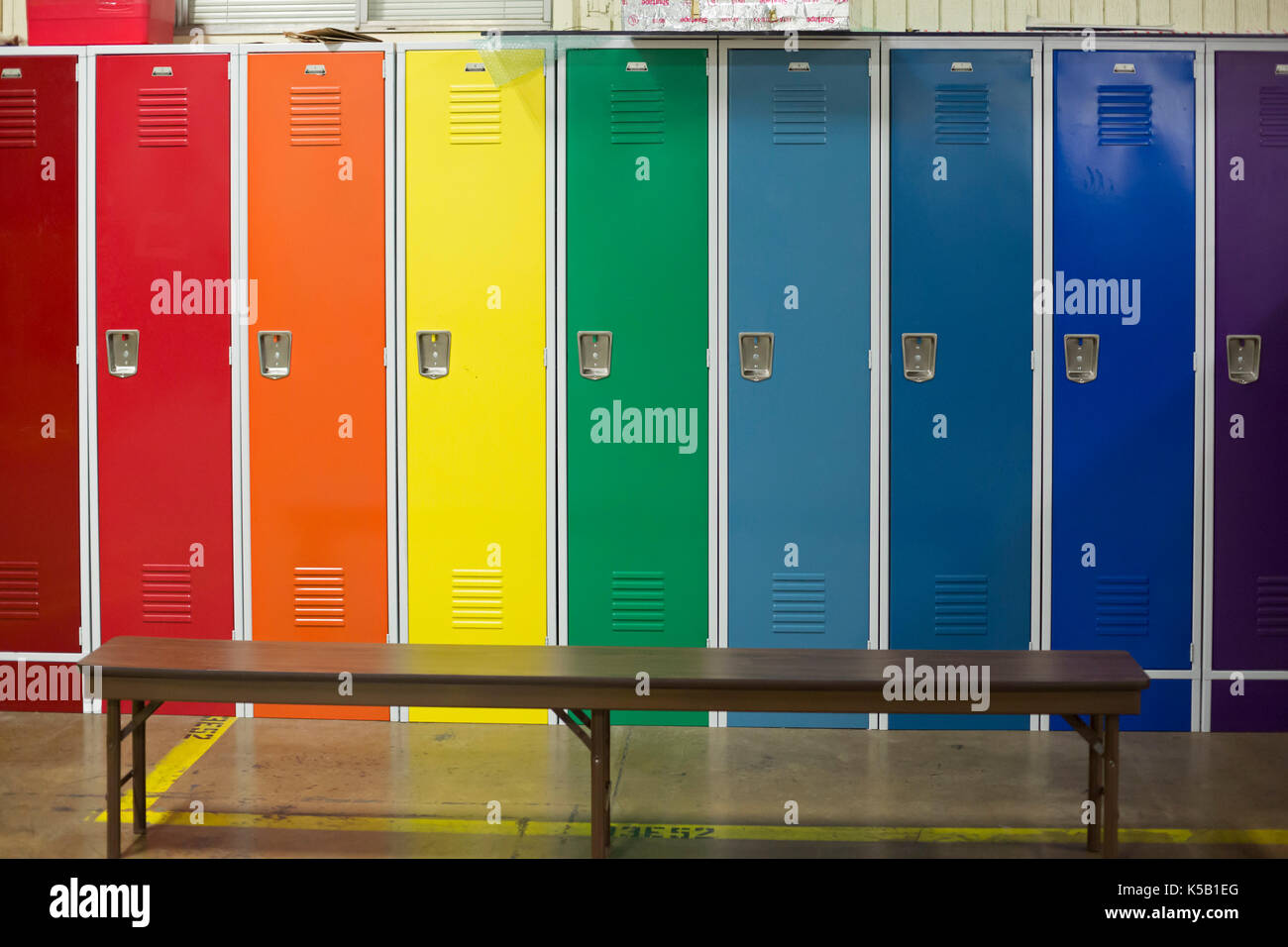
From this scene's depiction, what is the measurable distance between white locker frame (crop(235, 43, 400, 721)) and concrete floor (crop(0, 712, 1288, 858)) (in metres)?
0.42

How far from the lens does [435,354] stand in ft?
12.9

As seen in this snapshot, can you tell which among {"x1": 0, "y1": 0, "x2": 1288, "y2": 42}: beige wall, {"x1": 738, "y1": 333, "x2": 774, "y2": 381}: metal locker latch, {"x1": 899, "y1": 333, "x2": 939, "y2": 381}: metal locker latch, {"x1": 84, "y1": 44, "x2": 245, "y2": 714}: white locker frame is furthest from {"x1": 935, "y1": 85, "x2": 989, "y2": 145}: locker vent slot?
{"x1": 84, "y1": 44, "x2": 245, "y2": 714}: white locker frame

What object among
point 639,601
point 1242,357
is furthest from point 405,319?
point 1242,357

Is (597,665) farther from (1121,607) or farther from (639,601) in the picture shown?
(1121,607)

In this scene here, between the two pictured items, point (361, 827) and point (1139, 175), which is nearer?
point (361, 827)

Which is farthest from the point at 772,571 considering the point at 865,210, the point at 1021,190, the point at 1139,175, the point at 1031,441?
the point at 1139,175

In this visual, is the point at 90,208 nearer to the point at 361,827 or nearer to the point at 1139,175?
the point at 361,827

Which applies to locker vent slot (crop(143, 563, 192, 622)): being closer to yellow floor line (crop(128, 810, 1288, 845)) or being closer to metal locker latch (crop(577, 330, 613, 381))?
yellow floor line (crop(128, 810, 1288, 845))

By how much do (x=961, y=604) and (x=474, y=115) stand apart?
2388mm

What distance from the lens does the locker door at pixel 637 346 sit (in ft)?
12.6

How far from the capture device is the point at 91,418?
400cm

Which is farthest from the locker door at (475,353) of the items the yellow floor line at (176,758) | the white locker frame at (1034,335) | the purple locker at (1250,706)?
the purple locker at (1250,706)
